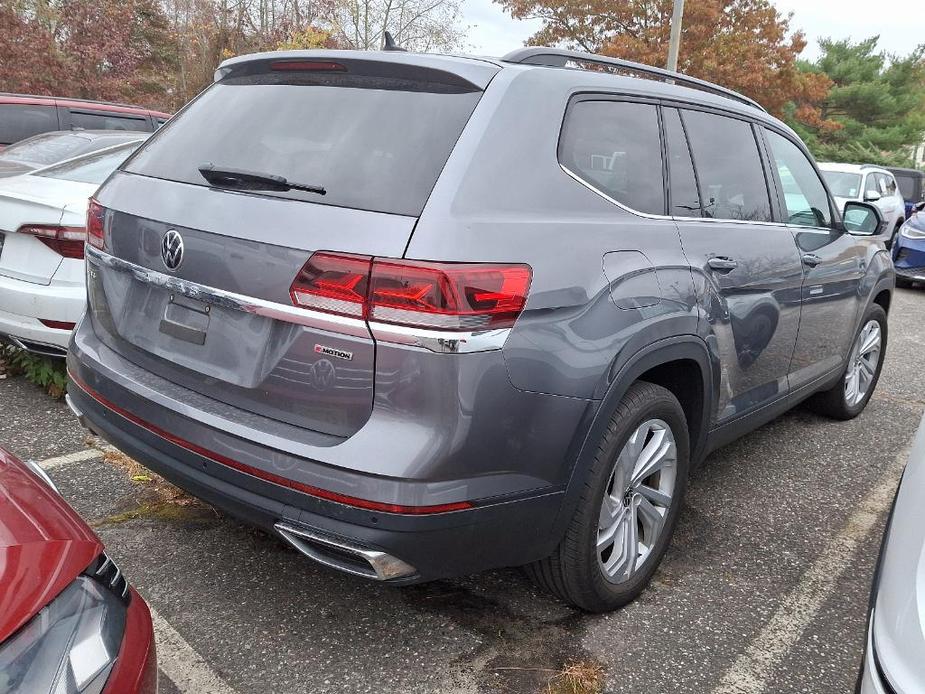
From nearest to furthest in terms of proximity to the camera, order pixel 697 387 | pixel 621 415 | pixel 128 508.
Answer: pixel 621 415 < pixel 697 387 < pixel 128 508

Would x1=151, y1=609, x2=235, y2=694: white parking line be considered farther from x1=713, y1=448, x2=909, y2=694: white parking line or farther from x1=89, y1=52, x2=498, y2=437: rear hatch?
x1=713, y1=448, x2=909, y2=694: white parking line

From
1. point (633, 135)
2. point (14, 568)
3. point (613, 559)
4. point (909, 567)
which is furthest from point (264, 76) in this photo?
point (909, 567)

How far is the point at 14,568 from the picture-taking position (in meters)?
1.36

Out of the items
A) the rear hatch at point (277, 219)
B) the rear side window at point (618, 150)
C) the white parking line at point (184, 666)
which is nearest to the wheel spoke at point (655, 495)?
the rear side window at point (618, 150)

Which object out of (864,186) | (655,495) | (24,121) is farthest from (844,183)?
(655,495)

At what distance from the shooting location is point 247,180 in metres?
A: 2.18

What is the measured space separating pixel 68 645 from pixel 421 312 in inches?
39.1

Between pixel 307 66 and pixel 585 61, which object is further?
pixel 585 61

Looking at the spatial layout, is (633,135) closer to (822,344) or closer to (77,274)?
(822,344)

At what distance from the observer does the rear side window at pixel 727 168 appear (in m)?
2.98

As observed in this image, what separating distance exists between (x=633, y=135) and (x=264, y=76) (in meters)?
1.27

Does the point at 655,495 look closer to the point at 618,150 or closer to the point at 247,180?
the point at 618,150

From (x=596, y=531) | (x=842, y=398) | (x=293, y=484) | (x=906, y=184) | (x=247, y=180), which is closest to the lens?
(x=293, y=484)

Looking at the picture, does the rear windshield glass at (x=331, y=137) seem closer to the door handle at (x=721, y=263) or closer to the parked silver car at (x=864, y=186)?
the door handle at (x=721, y=263)
